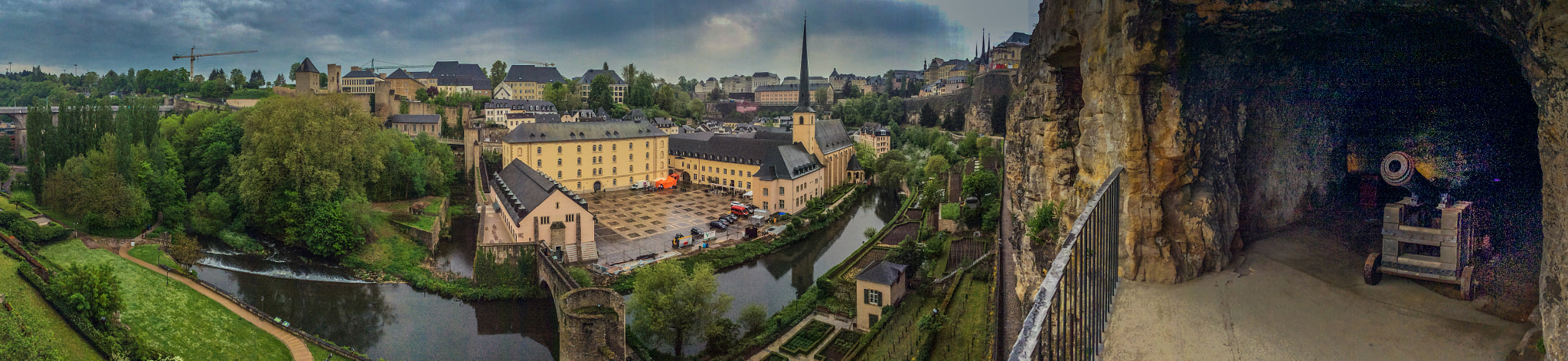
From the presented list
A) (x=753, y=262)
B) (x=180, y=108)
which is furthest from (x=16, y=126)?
(x=753, y=262)

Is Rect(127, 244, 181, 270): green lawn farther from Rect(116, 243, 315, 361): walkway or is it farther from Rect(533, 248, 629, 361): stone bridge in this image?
Rect(533, 248, 629, 361): stone bridge

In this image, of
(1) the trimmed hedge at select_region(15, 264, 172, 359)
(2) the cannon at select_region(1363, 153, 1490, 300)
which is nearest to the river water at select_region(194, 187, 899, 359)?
(1) the trimmed hedge at select_region(15, 264, 172, 359)

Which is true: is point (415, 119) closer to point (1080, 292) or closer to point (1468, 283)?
point (1080, 292)

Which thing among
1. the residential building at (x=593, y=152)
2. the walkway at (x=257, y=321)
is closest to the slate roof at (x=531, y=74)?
the residential building at (x=593, y=152)

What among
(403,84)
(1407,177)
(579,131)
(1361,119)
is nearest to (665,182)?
(579,131)

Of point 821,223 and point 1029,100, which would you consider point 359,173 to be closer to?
point 821,223

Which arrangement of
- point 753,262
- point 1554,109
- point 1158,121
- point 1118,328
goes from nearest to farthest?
1. point 1554,109
2. point 1118,328
3. point 1158,121
4. point 753,262
